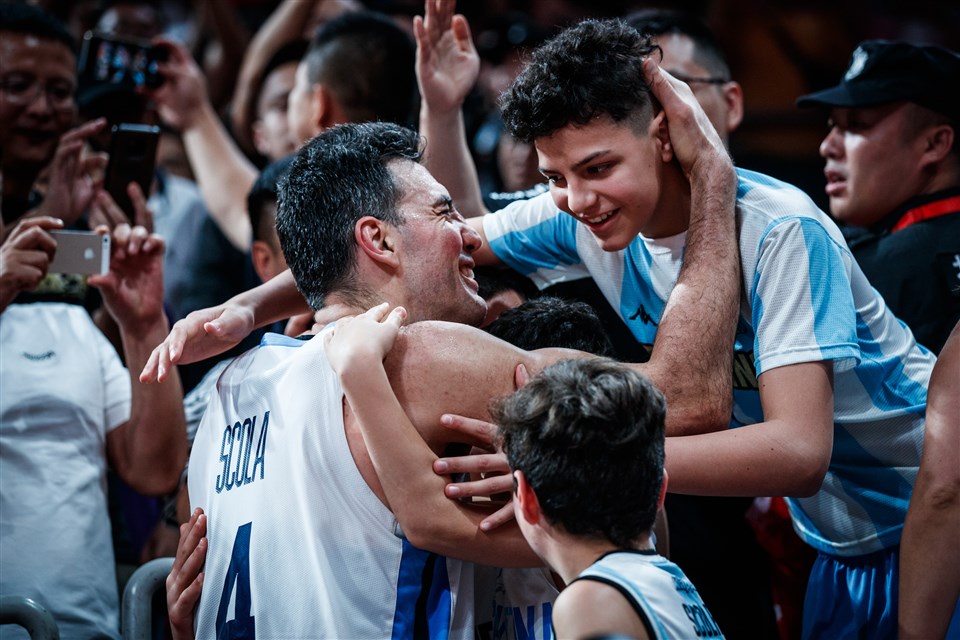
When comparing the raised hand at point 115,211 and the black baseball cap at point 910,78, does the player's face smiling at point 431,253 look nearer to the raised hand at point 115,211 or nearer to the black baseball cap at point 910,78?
the raised hand at point 115,211

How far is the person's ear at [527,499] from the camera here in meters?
2.08

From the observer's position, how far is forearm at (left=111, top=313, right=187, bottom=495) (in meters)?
3.46

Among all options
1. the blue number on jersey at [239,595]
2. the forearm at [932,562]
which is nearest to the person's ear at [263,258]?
the blue number on jersey at [239,595]

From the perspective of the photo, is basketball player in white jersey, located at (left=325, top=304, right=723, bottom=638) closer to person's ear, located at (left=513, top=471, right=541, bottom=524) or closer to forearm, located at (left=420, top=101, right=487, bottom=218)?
person's ear, located at (left=513, top=471, right=541, bottom=524)

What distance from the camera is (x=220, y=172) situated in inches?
202

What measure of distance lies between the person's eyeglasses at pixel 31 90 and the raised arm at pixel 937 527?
3.28m

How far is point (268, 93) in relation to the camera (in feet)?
18.3

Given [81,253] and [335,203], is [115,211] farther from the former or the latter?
[335,203]

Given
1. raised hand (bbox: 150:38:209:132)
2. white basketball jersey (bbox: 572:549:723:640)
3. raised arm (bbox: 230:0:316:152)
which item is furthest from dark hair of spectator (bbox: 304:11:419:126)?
white basketball jersey (bbox: 572:549:723:640)

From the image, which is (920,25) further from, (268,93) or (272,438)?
(272,438)

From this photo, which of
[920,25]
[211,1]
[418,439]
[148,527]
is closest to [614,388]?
[418,439]

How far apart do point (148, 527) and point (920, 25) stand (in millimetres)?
7011

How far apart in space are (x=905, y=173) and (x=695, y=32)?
3.53ft

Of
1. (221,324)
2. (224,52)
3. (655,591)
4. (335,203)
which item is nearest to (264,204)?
(221,324)
